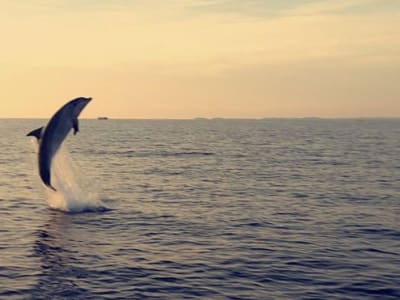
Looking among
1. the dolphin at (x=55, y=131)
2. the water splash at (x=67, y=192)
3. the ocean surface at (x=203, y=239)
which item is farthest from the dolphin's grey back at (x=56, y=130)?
the water splash at (x=67, y=192)

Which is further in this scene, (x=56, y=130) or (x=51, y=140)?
(x=51, y=140)

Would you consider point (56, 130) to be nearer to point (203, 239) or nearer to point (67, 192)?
point (203, 239)

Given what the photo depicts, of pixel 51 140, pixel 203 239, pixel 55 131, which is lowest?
pixel 203 239

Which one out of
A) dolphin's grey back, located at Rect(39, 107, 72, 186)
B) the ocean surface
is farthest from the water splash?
dolphin's grey back, located at Rect(39, 107, 72, 186)

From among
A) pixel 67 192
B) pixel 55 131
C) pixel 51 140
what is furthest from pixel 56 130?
pixel 67 192

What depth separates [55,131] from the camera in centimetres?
2647

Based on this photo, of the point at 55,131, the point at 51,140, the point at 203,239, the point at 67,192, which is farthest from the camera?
the point at 67,192

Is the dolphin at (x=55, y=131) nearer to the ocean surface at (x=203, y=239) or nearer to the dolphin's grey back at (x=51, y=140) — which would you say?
the dolphin's grey back at (x=51, y=140)

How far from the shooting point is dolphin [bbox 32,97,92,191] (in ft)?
84.9

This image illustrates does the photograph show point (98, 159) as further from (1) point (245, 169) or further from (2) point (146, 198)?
(2) point (146, 198)

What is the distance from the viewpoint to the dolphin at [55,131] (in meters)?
25.9

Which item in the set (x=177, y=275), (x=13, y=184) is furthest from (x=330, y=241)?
(x=13, y=184)

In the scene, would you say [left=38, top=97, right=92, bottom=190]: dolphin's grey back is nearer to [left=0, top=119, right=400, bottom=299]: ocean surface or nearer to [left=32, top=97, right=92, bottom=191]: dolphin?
[left=32, top=97, right=92, bottom=191]: dolphin

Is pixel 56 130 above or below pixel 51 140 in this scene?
above
